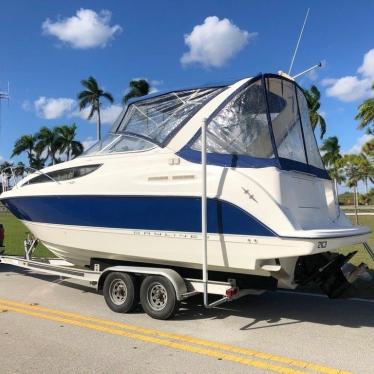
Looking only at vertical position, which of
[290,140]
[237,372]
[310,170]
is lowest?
[237,372]

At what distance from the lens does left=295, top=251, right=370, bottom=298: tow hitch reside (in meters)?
7.02

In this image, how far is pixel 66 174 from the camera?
812cm

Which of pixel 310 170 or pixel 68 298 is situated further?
pixel 68 298

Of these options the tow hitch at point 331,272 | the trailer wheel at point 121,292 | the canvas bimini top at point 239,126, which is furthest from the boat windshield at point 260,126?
the trailer wheel at point 121,292

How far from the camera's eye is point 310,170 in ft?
23.7

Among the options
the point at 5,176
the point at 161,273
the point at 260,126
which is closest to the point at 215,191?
the point at 260,126

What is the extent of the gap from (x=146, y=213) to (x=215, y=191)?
45.9 inches

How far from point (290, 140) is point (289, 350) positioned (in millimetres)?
3038

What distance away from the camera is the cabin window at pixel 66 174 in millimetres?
7801

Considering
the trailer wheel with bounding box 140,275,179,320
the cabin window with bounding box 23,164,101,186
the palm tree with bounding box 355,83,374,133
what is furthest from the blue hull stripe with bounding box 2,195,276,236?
the palm tree with bounding box 355,83,374,133

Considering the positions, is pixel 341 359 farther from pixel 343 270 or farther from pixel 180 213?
pixel 180 213

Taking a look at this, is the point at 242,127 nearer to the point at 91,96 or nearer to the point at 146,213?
the point at 146,213

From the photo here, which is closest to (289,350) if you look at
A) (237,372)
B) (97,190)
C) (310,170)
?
(237,372)

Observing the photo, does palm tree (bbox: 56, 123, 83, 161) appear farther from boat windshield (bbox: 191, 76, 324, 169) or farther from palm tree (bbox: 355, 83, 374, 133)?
boat windshield (bbox: 191, 76, 324, 169)
